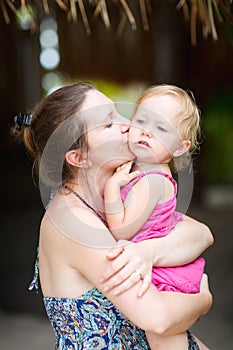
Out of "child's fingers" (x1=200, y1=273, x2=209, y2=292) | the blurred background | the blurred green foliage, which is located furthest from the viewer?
the blurred green foliage

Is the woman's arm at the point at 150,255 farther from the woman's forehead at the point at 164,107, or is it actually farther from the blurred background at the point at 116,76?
the blurred background at the point at 116,76

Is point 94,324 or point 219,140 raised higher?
point 94,324

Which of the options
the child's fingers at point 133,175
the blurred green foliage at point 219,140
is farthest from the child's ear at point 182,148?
the blurred green foliage at point 219,140

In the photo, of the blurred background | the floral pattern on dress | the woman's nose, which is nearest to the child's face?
the woman's nose

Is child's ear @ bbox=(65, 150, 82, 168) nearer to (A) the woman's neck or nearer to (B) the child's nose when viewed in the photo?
(A) the woman's neck

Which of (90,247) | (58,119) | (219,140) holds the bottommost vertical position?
(219,140)

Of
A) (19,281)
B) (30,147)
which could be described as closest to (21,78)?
(19,281)

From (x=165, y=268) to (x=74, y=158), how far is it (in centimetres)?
33

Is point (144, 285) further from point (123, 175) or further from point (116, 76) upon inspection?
point (116, 76)

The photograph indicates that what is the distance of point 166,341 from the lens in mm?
1507

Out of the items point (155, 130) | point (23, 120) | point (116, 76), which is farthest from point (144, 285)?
point (116, 76)

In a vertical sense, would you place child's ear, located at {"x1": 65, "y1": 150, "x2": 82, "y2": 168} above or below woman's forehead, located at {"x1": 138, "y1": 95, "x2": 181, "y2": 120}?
below

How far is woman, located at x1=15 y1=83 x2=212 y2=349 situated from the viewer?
143cm

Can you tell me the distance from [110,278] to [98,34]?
856cm
